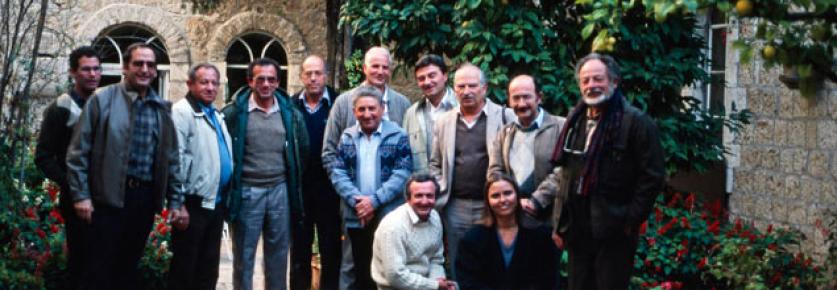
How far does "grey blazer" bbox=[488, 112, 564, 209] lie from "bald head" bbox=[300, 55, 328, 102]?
4.72 feet

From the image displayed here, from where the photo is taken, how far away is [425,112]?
9016 millimetres

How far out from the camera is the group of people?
24.5 feet

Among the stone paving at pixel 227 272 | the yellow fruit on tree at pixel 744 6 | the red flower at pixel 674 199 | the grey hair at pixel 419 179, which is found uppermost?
the yellow fruit on tree at pixel 744 6

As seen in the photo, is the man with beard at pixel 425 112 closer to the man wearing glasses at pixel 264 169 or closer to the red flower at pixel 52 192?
the man wearing glasses at pixel 264 169

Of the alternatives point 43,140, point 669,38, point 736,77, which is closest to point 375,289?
point 43,140

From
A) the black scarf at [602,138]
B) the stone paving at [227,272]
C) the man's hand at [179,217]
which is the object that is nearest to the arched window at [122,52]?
the stone paving at [227,272]

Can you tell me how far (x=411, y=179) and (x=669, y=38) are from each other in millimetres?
3766

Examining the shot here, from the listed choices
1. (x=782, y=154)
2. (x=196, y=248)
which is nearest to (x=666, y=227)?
(x=782, y=154)

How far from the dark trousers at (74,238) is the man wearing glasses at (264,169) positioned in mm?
1052

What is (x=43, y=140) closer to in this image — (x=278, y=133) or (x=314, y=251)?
(x=278, y=133)

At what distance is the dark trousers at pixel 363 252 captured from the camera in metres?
8.86

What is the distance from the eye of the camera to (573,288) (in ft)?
25.1

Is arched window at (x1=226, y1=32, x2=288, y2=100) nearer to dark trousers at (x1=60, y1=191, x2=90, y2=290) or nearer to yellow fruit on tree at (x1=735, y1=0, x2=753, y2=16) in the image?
dark trousers at (x1=60, y1=191, x2=90, y2=290)

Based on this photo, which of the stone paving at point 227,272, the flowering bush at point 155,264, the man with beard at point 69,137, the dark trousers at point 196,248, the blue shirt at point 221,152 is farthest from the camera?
the stone paving at point 227,272
